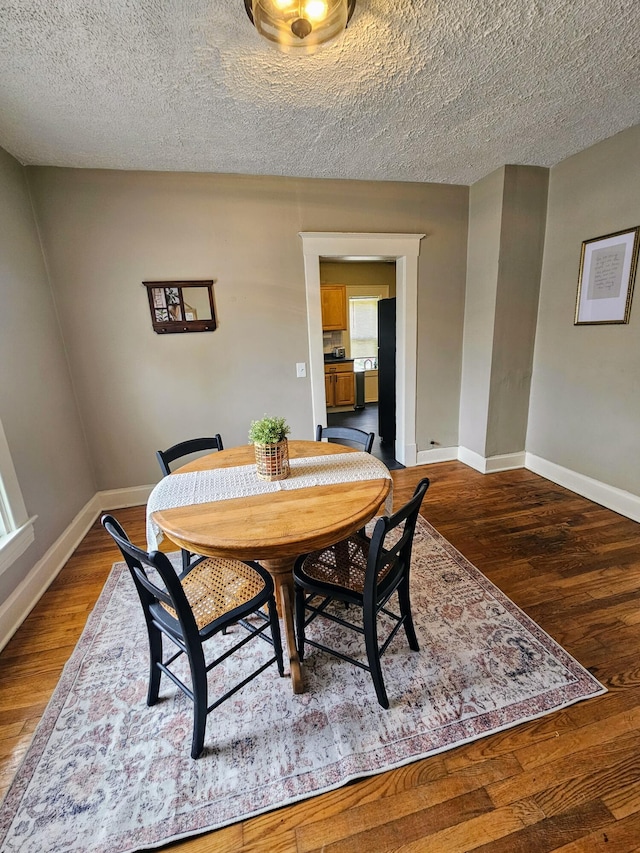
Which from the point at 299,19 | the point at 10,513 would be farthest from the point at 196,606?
the point at 299,19

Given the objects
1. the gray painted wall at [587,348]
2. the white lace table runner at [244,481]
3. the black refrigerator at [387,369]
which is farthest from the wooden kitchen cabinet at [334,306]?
the white lace table runner at [244,481]

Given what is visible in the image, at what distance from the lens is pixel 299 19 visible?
129 cm

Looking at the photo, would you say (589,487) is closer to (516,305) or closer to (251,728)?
(516,305)

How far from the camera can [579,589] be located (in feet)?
6.34

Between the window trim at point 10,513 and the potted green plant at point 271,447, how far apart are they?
1.50 m

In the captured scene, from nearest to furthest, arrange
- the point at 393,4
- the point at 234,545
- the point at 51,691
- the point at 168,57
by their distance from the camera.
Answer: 1. the point at 234,545
2. the point at 393,4
3. the point at 51,691
4. the point at 168,57

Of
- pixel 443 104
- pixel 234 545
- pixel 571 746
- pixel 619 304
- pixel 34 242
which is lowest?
pixel 571 746

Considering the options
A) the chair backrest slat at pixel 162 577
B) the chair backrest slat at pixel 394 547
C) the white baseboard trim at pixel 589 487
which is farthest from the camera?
the white baseboard trim at pixel 589 487

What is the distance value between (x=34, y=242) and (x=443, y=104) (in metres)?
2.88

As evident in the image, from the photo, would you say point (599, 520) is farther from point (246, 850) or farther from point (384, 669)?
point (246, 850)

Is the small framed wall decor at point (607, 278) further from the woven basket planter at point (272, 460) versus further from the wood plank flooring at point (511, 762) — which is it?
the woven basket planter at point (272, 460)

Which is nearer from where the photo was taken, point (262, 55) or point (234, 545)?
point (234, 545)

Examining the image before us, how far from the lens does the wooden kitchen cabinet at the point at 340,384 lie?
634 cm

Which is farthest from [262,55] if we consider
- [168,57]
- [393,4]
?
[393,4]
